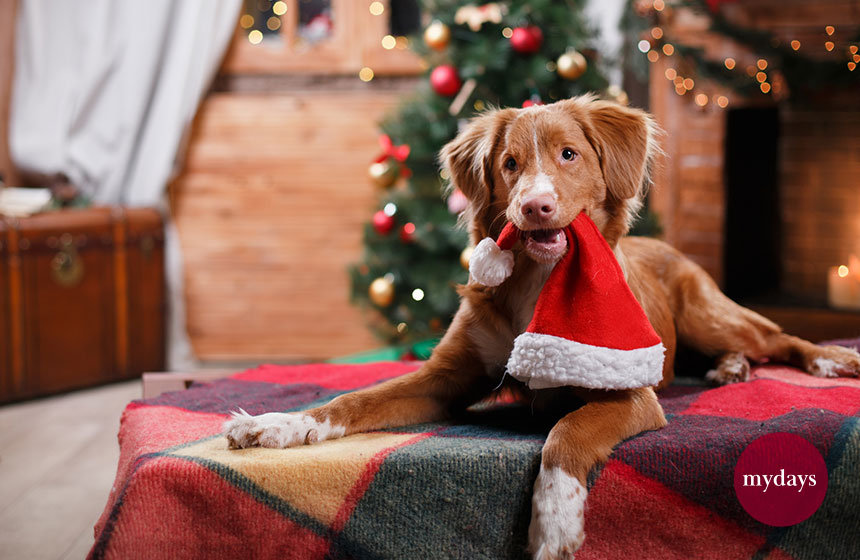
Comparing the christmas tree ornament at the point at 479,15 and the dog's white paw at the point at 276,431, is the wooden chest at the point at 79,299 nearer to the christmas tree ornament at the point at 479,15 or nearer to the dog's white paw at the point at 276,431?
the christmas tree ornament at the point at 479,15

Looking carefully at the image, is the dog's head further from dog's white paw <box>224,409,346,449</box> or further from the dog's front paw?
the dog's front paw

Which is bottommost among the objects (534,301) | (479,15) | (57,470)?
(57,470)

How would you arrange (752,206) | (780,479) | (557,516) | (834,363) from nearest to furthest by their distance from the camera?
(557,516)
(780,479)
(834,363)
(752,206)

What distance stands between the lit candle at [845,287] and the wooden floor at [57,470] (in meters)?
3.14

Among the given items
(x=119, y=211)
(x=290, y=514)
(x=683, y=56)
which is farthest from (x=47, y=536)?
(x=683, y=56)

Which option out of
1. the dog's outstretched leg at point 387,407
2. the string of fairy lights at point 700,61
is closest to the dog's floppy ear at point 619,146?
the dog's outstretched leg at point 387,407

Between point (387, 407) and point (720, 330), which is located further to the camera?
point (720, 330)

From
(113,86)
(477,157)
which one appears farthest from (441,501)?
(113,86)

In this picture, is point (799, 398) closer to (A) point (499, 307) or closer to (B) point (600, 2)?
(A) point (499, 307)

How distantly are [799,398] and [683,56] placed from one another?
2410mm

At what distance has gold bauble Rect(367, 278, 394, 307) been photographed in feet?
11.8

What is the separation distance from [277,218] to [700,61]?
91.1 inches

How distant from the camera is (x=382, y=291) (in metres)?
3.60

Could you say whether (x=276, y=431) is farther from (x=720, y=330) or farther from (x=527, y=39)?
(x=527, y=39)
